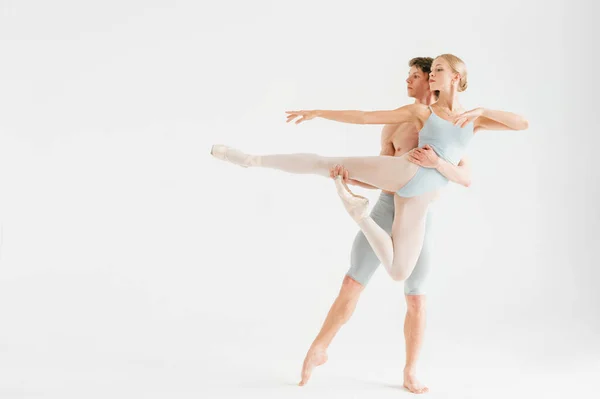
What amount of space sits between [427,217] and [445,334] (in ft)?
5.51

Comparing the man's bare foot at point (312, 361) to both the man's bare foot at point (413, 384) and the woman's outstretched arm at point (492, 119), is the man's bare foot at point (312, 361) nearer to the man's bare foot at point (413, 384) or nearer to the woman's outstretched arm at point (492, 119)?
the man's bare foot at point (413, 384)

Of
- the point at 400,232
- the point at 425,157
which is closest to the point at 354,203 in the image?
the point at 400,232

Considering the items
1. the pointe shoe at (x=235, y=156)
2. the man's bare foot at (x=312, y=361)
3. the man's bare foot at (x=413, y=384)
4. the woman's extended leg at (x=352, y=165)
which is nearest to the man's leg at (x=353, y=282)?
the man's bare foot at (x=312, y=361)

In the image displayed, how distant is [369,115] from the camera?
451 centimetres

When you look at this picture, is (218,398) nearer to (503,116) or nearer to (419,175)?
(419,175)

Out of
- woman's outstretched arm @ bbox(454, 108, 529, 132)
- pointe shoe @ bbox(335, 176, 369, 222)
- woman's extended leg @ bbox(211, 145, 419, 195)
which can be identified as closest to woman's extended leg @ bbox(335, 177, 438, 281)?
pointe shoe @ bbox(335, 176, 369, 222)

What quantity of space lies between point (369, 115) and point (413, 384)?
173cm

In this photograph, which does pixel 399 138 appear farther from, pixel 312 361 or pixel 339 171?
pixel 312 361

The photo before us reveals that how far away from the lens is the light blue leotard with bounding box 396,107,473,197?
4.57 metres

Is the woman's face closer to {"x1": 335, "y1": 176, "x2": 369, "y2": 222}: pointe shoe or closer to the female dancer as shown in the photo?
the female dancer

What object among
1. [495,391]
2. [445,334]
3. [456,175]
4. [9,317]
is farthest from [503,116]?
[9,317]

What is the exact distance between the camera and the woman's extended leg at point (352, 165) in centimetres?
457

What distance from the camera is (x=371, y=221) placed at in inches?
182

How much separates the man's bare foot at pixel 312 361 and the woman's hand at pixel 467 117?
1.69 metres
